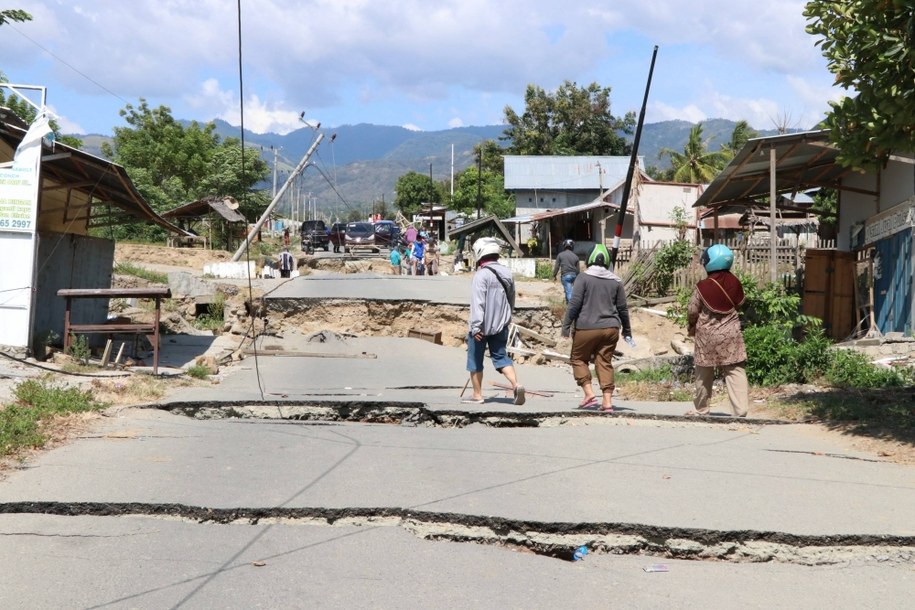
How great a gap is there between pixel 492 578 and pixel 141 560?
176 centimetres

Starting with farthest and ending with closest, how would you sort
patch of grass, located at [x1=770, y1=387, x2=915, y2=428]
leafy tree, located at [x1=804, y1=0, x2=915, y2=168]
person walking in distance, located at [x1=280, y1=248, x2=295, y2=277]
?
person walking in distance, located at [x1=280, y1=248, x2=295, y2=277] → patch of grass, located at [x1=770, y1=387, x2=915, y2=428] → leafy tree, located at [x1=804, y1=0, x2=915, y2=168]

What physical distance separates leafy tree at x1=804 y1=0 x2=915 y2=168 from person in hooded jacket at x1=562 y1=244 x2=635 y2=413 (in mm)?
2578

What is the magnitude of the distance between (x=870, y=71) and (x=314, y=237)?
46521 mm

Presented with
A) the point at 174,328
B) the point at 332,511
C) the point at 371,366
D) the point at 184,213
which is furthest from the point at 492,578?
the point at 184,213

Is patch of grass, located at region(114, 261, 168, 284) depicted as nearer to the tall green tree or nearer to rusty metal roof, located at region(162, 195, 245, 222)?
rusty metal roof, located at region(162, 195, 245, 222)

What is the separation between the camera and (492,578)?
4680 mm

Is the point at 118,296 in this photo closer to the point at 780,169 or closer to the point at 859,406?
the point at 859,406

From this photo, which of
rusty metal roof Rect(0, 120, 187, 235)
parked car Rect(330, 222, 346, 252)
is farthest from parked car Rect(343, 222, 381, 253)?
rusty metal roof Rect(0, 120, 187, 235)

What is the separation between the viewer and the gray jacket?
405 inches

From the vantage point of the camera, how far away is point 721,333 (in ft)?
31.2

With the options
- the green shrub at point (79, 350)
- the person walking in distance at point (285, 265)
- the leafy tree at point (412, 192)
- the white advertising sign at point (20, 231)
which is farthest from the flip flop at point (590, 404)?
the leafy tree at point (412, 192)

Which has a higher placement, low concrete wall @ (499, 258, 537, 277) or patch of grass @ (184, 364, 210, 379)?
low concrete wall @ (499, 258, 537, 277)

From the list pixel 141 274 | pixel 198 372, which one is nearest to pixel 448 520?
pixel 198 372

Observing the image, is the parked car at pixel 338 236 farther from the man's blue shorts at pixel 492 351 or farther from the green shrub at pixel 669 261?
the man's blue shorts at pixel 492 351
